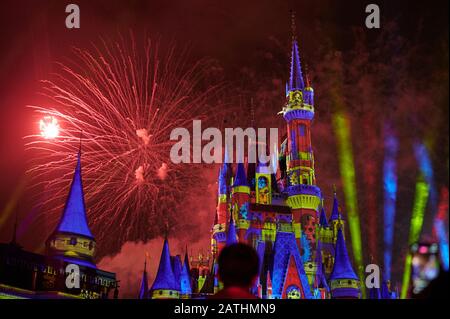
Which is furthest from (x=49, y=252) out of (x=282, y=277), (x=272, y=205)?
(x=272, y=205)

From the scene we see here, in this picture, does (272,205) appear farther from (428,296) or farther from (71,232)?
(428,296)

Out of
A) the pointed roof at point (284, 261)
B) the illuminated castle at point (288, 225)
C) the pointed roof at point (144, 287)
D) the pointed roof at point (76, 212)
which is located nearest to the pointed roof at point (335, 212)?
the illuminated castle at point (288, 225)

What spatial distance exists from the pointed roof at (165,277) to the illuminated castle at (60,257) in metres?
5.61

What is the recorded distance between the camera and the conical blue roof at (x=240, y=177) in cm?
4734

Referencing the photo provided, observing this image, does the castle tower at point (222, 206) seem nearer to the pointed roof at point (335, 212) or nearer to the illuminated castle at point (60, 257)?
the pointed roof at point (335, 212)

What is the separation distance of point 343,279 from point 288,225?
7.88 meters

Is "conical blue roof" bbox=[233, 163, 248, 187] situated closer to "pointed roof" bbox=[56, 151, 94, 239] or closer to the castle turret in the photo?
the castle turret

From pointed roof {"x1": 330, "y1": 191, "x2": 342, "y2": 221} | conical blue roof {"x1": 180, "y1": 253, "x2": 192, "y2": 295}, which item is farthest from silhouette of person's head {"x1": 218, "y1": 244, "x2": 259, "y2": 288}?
→ pointed roof {"x1": 330, "y1": 191, "x2": 342, "y2": 221}

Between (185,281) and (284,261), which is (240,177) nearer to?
(284,261)

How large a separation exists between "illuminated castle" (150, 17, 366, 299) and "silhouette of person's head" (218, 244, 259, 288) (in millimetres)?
32672

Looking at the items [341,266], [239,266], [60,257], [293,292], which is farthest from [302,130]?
[239,266]
